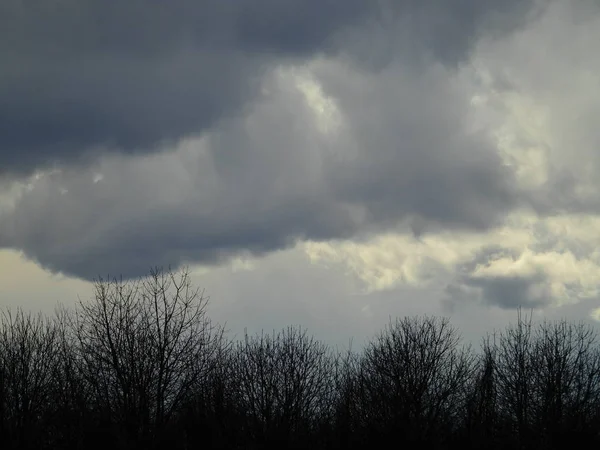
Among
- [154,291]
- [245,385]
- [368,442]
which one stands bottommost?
[368,442]

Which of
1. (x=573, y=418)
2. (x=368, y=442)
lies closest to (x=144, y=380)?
(x=368, y=442)

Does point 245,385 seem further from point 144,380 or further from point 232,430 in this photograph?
point 144,380

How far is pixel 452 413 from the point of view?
54.1 meters

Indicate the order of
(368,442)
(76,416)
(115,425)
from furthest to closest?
(368,442)
(76,416)
(115,425)

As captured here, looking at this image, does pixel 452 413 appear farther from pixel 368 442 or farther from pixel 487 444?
pixel 368 442

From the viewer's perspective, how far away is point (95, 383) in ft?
144

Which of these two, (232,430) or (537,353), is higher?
(537,353)

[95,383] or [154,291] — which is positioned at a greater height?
[154,291]

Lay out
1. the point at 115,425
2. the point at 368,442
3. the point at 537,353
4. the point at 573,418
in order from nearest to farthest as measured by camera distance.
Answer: the point at 115,425, the point at 368,442, the point at 573,418, the point at 537,353

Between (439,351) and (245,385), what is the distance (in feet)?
42.7

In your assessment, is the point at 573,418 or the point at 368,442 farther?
the point at 573,418

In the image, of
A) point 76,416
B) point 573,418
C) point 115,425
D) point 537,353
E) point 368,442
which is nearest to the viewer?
point 115,425

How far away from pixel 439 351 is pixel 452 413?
4.40 m

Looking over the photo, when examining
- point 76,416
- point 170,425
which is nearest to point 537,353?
point 170,425
